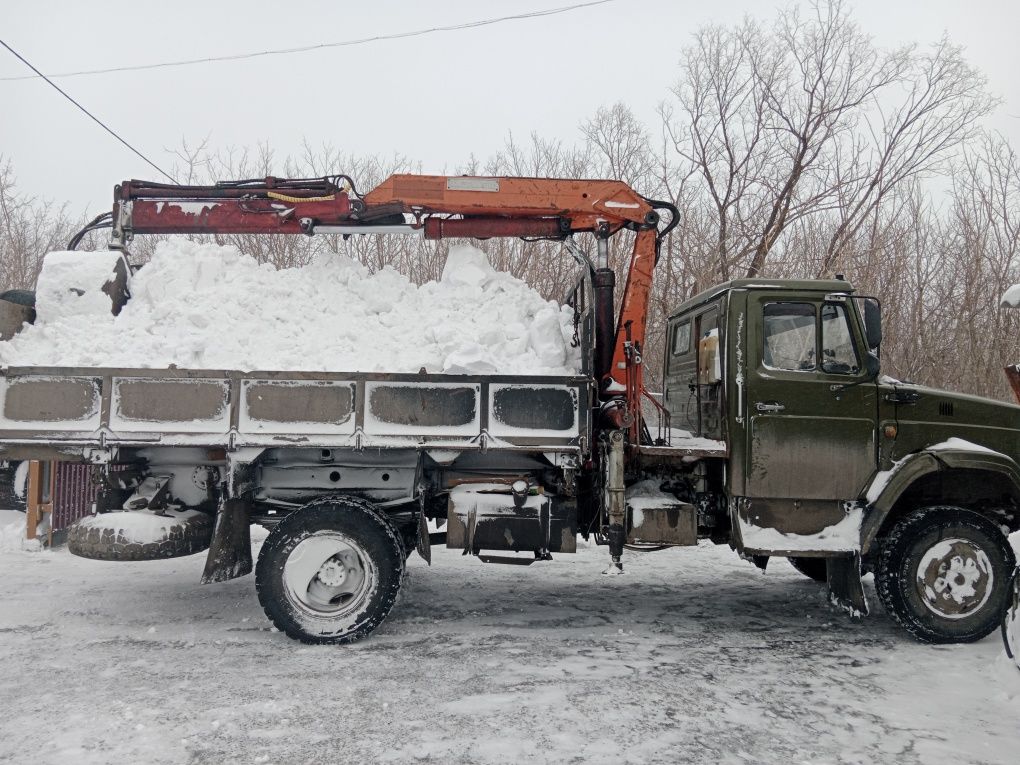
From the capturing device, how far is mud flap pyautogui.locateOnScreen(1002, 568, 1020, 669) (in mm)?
4430

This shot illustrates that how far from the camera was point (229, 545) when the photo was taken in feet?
17.3

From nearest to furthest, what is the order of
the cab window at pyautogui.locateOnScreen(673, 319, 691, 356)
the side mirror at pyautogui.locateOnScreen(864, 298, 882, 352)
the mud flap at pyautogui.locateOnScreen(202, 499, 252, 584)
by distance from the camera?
the side mirror at pyautogui.locateOnScreen(864, 298, 882, 352) < the mud flap at pyautogui.locateOnScreen(202, 499, 252, 584) < the cab window at pyautogui.locateOnScreen(673, 319, 691, 356)

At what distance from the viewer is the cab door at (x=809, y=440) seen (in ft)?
17.3

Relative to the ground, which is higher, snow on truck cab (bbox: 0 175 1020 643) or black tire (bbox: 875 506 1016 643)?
snow on truck cab (bbox: 0 175 1020 643)

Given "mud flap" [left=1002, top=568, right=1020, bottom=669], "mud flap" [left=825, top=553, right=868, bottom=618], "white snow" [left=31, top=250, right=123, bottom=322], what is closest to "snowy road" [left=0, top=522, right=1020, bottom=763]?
"mud flap" [left=1002, top=568, right=1020, bottom=669]

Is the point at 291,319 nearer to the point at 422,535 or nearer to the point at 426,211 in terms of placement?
the point at 426,211

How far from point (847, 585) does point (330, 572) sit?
3.74m

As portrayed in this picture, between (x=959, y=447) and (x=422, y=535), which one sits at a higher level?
(x=959, y=447)

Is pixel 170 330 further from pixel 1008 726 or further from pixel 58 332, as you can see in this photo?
pixel 1008 726

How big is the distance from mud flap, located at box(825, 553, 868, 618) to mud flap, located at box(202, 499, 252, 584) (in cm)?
442

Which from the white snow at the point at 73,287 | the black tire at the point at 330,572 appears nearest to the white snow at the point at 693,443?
the black tire at the point at 330,572

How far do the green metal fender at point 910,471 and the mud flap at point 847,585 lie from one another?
17 cm

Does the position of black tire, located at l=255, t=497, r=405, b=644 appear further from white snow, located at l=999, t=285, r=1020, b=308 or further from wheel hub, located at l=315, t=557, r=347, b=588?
white snow, located at l=999, t=285, r=1020, b=308

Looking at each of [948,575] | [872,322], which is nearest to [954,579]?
[948,575]
